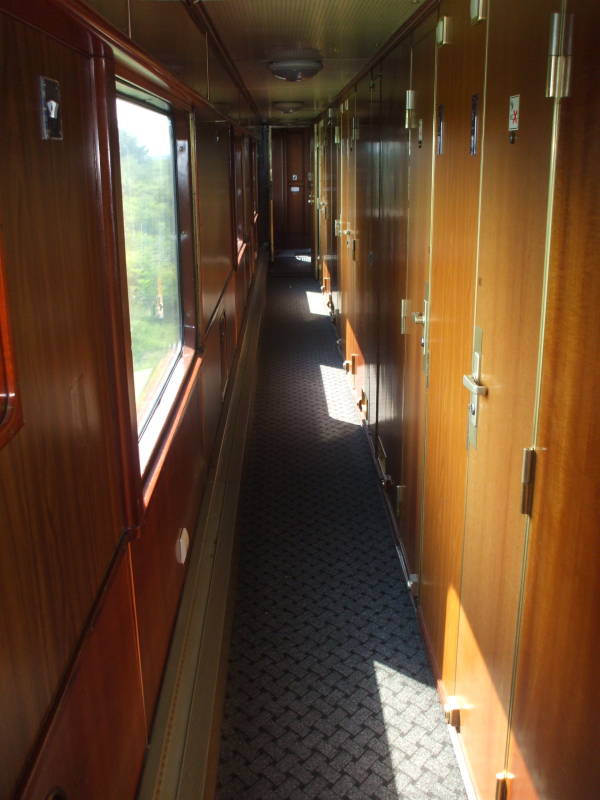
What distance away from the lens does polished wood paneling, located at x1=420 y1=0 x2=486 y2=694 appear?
2281mm

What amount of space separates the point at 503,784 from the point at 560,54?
1.77m

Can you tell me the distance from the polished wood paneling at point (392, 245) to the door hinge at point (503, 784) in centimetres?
196

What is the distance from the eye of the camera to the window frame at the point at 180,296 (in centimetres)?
238

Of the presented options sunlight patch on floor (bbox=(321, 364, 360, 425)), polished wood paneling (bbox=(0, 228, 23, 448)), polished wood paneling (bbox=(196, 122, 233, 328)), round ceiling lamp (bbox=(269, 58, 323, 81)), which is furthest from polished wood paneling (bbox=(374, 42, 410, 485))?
polished wood paneling (bbox=(0, 228, 23, 448))

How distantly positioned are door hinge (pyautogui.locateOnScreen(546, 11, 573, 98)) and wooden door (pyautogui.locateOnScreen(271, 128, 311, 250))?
50.0 feet

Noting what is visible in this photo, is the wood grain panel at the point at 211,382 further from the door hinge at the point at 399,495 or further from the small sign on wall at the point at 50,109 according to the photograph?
the small sign on wall at the point at 50,109

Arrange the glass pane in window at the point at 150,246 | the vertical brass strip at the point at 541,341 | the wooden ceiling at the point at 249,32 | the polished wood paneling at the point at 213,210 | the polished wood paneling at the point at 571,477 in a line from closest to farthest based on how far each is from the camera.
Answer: the polished wood paneling at the point at 571,477 → the vertical brass strip at the point at 541,341 → the glass pane in window at the point at 150,246 → the wooden ceiling at the point at 249,32 → the polished wood paneling at the point at 213,210

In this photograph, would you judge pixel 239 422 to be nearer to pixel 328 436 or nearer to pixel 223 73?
pixel 328 436

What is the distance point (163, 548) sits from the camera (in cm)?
257

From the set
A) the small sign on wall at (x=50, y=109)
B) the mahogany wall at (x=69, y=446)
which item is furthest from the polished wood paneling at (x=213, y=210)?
the small sign on wall at (x=50, y=109)

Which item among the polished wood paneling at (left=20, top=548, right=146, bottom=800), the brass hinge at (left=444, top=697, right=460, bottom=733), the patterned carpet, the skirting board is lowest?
the patterned carpet

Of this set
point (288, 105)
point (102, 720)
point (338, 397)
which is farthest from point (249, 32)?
point (288, 105)

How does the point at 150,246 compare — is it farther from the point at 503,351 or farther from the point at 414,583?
the point at 414,583

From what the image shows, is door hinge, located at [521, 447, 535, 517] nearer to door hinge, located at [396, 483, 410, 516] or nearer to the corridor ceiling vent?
door hinge, located at [396, 483, 410, 516]
